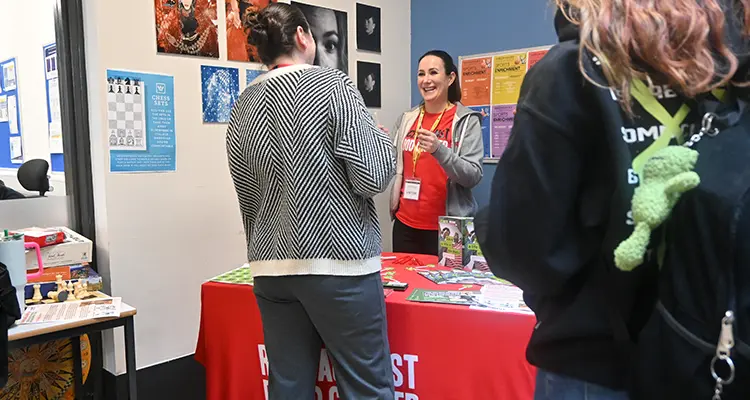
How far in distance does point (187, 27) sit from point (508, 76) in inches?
70.0

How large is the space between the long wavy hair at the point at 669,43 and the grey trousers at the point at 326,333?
101 cm

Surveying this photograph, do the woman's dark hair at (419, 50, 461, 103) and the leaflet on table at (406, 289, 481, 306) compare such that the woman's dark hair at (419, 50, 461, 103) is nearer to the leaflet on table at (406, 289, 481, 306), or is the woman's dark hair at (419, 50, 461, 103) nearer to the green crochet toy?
the leaflet on table at (406, 289, 481, 306)

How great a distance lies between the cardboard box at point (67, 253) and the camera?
222 centimetres

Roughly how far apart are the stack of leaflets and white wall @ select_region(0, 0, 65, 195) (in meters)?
1.69

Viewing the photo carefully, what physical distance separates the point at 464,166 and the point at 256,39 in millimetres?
1223

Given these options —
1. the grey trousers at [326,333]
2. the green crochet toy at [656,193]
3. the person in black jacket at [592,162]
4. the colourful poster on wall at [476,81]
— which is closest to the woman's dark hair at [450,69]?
the colourful poster on wall at [476,81]

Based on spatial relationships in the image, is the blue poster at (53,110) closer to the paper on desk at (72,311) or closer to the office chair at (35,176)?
the office chair at (35,176)

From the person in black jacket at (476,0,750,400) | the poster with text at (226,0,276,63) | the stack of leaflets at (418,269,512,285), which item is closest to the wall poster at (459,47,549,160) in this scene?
the poster with text at (226,0,276,63)

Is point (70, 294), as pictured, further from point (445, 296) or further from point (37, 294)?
point (445, 296)

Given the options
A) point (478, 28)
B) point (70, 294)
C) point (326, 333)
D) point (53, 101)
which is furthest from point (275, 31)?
point (478, 28)

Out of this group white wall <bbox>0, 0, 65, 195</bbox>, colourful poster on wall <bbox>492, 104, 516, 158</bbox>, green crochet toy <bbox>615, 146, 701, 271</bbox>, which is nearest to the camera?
green crochet toy <bbox>615, 146, 701, 271</bbox>

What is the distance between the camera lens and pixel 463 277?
6.44 ft

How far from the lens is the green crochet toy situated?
0.61 metres

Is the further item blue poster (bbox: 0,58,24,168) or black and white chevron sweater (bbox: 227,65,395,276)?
blue poster (bbox: 0,58,24,168)
